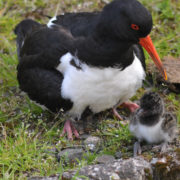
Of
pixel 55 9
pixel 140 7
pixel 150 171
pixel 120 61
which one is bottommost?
pixel 150 171

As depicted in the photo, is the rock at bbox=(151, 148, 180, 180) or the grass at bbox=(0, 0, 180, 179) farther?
the grass at bbox=(0, 0, 180, 179)

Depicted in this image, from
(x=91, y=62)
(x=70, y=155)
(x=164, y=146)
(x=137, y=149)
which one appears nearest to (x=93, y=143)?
(x=70, y=155)

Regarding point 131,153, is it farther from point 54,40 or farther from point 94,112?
point 54,40

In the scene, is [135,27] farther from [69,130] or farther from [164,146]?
[69,130]

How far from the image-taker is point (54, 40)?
520 centimetres

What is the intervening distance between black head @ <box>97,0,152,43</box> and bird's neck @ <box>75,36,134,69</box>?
12 centimetres

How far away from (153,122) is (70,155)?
3.51ft

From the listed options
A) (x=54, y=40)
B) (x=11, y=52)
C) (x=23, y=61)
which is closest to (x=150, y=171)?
(x=54, y=40)

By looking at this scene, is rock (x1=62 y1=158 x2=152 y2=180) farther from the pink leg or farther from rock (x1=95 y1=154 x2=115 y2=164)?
the pink leg

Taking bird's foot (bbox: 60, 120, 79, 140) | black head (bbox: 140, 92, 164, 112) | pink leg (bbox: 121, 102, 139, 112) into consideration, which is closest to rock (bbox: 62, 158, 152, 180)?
black head (bbox: 140, 92, 164, 112)

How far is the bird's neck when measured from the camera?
15.6 feet

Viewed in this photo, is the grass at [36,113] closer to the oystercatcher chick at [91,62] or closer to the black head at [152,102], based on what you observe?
the oystercatcher chick at [91,62]

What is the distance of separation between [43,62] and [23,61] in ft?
1.55

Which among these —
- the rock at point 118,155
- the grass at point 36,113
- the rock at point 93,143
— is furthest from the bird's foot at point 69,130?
the rock at point 118,155
